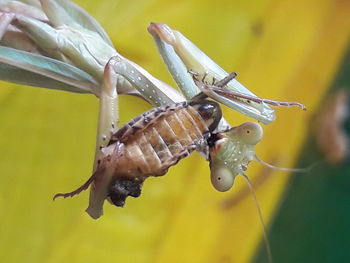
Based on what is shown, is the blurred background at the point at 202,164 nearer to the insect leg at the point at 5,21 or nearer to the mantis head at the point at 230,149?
the insect leg at the point at 5,21

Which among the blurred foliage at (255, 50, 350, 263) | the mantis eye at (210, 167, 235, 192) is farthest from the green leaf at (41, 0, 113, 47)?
the blurred foliage at (255, 50, 350, 263)

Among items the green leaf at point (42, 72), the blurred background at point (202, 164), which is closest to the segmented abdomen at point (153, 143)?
the green leaf at point (42, 72)

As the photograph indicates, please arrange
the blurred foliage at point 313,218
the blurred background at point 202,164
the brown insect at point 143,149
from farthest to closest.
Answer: the blurred foliage at point 313,218, the blurred background at point 202,164, the brown insect at point 143,149

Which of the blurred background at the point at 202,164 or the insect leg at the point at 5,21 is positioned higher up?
the insect leg at the point at 5,21

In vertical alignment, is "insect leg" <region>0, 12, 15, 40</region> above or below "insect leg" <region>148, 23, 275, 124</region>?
above

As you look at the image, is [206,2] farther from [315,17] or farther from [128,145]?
[128,145]

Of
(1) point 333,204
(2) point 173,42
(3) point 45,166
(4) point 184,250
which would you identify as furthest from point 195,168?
(2) point 173,42

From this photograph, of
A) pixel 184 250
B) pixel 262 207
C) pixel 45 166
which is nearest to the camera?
pixel 45 166

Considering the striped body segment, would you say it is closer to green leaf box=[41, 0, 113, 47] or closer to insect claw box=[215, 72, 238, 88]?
insect claw box=[215, 72, 238, 88]
